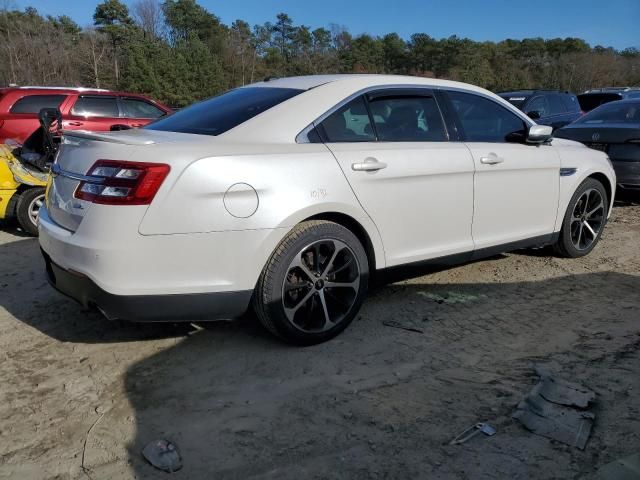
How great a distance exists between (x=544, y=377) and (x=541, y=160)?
2122mm

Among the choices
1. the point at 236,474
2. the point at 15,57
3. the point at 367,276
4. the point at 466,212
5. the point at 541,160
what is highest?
the point at 15,57

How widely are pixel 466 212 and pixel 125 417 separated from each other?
258 cm

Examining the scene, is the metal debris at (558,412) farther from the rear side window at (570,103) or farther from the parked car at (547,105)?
the rear side window at (570,103)

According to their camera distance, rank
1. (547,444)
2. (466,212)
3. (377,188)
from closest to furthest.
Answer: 1. (547,444)
2. (377,188)
3. (466,212)

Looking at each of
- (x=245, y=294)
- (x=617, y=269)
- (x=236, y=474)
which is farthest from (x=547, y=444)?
(x=617, y=269)

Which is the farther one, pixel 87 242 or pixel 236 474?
pixel 87 242

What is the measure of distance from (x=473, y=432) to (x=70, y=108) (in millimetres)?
9086

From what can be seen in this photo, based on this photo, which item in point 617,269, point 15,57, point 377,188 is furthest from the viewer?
point 15,57

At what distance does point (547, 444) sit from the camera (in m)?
2.44

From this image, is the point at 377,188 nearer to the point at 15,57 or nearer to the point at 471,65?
the point at 15,57

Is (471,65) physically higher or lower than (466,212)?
higher

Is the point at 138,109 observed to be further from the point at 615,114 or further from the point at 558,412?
the point at 558,412

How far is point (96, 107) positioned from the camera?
9.89 meters

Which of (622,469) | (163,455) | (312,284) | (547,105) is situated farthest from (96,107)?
(622,469)
